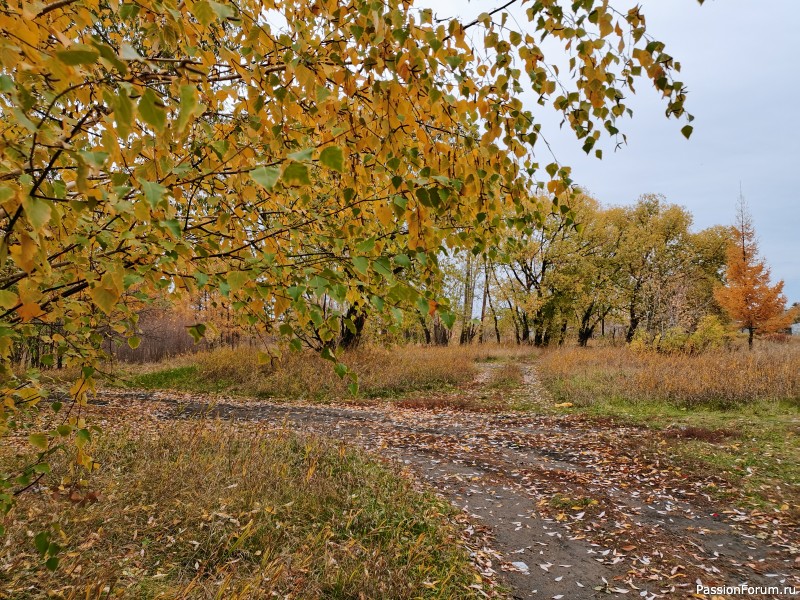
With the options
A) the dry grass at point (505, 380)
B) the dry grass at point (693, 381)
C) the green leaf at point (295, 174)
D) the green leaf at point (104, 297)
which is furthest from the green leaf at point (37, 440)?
the dry grass at point (505, 380)

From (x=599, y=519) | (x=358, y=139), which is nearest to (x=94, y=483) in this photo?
(x=358, y=139)

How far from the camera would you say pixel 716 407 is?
392 inches

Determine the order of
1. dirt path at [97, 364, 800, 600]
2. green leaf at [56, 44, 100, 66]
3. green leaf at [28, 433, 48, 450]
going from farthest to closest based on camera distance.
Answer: dirt path at [97, 364, 800, 600], green leaf at [28, 433, 48, 450], green leaf at [56, 44, 100, 66]

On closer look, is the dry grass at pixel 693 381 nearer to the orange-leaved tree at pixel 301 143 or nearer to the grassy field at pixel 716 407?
the grassy field at pixel 716 407

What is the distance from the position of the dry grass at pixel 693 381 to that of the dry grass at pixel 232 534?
7847 millimetres

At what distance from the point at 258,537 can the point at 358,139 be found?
3505 mm

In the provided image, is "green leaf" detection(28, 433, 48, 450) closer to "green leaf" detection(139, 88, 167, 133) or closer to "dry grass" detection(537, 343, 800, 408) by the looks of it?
"green leaf" detection(139, 88, 167, 133)

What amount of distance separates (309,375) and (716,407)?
10985mm

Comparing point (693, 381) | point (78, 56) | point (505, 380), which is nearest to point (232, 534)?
point (78, 56)

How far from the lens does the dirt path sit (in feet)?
13.6

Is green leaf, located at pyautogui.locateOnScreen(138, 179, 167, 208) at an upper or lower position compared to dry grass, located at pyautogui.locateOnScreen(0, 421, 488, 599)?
upper

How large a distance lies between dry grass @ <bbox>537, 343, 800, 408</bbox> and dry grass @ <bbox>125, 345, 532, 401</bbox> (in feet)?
12.9

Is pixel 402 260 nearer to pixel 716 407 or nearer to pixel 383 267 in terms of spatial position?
pixel 383 267

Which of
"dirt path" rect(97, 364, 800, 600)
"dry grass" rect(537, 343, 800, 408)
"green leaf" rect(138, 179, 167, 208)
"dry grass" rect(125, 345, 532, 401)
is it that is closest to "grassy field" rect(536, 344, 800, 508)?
"dry grass" rect(537, 343, 800, 408)
